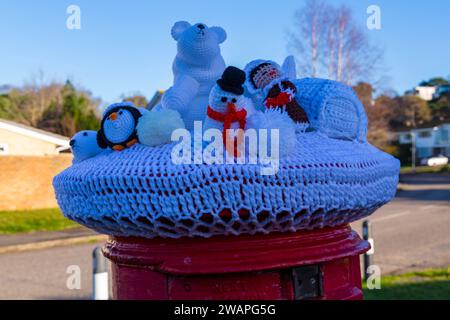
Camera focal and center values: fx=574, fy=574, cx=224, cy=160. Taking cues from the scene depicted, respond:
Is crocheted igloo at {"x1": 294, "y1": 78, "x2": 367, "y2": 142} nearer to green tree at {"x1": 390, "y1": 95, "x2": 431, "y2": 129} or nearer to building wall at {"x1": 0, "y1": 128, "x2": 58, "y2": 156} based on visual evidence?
building wall at {"x1": 0, "y1": 128, "x2": 58, "y2": 156}

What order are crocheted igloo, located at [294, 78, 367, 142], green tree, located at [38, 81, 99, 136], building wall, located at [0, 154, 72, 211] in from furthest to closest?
green tree, located at [38, 81, 99, 136] → building wall, located at [0, 154, 72, 211] → crocheted igloo, located at [294, 78, 367, 142]

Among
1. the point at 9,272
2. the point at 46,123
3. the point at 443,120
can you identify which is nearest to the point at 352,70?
the point at 9,272

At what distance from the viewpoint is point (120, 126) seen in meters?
1.36

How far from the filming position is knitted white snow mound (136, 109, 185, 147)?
1.29 metres

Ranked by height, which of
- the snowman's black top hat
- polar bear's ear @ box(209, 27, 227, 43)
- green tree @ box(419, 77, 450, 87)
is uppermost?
green tree @ box(419, 77, 450, 87)

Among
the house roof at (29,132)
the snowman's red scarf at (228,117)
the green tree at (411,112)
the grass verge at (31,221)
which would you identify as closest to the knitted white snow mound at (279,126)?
the snowman's red scarf at (228,117)

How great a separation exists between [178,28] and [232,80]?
1.51 ft

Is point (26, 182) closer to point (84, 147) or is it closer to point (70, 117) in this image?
point (70, 117)

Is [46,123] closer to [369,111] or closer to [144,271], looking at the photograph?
[369,111]

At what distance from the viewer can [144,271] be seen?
1.41 meters

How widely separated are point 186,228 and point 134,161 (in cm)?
19

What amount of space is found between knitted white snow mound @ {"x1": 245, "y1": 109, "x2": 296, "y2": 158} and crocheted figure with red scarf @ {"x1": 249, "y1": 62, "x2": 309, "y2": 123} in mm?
122

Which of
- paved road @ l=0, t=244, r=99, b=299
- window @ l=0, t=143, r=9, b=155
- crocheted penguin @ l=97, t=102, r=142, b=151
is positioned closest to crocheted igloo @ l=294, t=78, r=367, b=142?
crocheted penguin @ l=97, t=102, r=142, b=151

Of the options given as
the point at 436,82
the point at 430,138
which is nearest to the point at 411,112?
the point at 430,138
